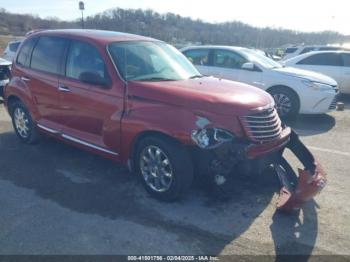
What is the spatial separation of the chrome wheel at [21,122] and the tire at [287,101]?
17.6 ft

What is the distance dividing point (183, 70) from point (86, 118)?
1.52m

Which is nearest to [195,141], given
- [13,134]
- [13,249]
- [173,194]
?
[173,194]

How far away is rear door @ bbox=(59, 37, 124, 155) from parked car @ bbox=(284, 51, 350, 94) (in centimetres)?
795

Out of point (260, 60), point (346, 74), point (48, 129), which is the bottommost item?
point (48, 129)

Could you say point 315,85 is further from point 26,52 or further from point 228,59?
point 26,52

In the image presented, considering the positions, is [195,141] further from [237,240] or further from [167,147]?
[237,240]

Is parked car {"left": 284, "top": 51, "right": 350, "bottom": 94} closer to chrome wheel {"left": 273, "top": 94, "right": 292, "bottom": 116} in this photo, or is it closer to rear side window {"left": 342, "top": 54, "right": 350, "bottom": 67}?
rear side window {"left": 342, "top": 54, "right": 350, "bottom": 67}

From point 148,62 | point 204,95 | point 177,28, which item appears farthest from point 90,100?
point 177,28

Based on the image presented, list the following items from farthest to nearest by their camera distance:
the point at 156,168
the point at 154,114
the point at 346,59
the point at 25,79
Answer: the point at 346,59, the point at 25,79, the point at 156,168, the point at 154,114

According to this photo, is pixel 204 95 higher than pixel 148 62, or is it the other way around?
pixel 148 62

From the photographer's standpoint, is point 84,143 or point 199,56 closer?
point 84,143

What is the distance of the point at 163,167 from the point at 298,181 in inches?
58.5

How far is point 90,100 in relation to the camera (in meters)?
4.69

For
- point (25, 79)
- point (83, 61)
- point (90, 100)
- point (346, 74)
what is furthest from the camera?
point (346, 74)
